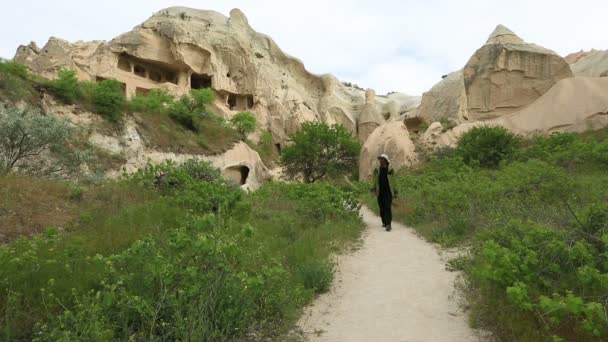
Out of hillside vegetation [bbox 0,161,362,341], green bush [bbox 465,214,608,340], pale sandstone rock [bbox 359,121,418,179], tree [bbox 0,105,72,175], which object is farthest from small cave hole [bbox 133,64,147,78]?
green bush [bbox 465,214,608,340]

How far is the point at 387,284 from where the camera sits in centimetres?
394

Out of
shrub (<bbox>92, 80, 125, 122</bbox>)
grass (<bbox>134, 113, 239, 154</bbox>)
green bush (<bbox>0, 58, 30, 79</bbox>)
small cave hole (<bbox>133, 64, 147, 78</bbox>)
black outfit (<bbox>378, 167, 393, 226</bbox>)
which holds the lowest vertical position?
black outfit (<bbox>378, 167, 393, 226</bbox>)

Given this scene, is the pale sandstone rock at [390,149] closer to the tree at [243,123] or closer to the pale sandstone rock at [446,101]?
the pale sandstone rock at [446,101]

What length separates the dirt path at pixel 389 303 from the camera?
275 cm

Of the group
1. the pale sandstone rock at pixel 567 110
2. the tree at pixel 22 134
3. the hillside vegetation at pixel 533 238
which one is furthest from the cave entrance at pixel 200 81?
the hillside vegetation at pixel 533 238

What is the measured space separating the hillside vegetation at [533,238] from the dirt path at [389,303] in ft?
0.86

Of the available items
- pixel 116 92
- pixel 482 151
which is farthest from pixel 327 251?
pixel 116 92

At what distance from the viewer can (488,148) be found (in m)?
15.6

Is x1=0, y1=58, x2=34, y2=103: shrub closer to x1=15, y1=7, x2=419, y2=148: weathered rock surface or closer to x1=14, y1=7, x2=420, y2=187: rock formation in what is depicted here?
x1=14, y1=7, x2=420, y2=187: rock formation

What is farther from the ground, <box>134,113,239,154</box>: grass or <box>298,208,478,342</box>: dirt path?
<box>134,113,239,154</box>: grass

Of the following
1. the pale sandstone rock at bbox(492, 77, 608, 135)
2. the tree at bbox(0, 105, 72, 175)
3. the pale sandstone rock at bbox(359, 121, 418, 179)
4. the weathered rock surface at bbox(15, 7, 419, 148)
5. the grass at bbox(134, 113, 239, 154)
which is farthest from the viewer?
the weathered rock surface at bbox(15, 7, 419, 148)

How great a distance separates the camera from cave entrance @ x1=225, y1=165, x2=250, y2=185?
20.5m

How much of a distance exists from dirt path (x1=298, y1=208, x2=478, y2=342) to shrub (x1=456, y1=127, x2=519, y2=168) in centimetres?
1176

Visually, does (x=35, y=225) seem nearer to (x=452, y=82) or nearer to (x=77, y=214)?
(x=77, y=214)
